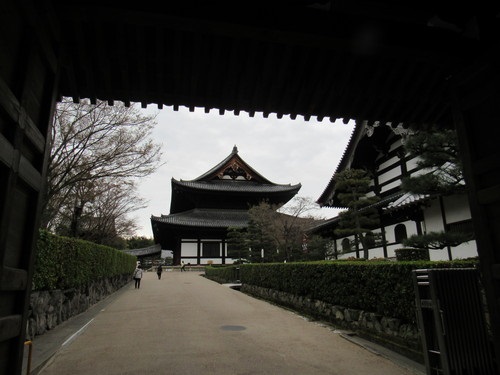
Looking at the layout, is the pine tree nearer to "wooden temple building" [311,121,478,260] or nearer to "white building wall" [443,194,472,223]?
"wooden temple building" [311,121,478,260]

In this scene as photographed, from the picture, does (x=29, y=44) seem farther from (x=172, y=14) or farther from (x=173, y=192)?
(x=173, y=192)

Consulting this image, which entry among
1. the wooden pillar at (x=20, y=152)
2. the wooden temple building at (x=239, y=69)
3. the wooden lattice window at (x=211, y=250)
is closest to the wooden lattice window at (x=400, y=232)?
the wooden temple building at (x=239, y=69)

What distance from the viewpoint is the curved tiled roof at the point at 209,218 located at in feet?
104

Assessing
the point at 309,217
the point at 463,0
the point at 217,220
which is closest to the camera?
the point at 463,0

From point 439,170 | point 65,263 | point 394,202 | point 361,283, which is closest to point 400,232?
point 394,202

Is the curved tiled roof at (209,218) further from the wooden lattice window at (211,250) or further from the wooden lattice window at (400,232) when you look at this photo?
the wooden lattice window at (400,232)

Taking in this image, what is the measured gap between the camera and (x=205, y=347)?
21.4 feet

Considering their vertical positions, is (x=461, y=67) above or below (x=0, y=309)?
above

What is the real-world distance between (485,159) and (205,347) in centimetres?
554

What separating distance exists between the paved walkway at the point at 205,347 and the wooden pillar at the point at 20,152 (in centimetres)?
298

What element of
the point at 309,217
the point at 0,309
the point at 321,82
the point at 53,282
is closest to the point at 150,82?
the point at 321,82

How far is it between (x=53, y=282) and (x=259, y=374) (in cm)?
600

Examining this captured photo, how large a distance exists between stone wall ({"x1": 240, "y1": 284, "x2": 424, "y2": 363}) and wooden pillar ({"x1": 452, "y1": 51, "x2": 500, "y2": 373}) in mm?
2919

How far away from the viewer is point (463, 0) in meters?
3.28
